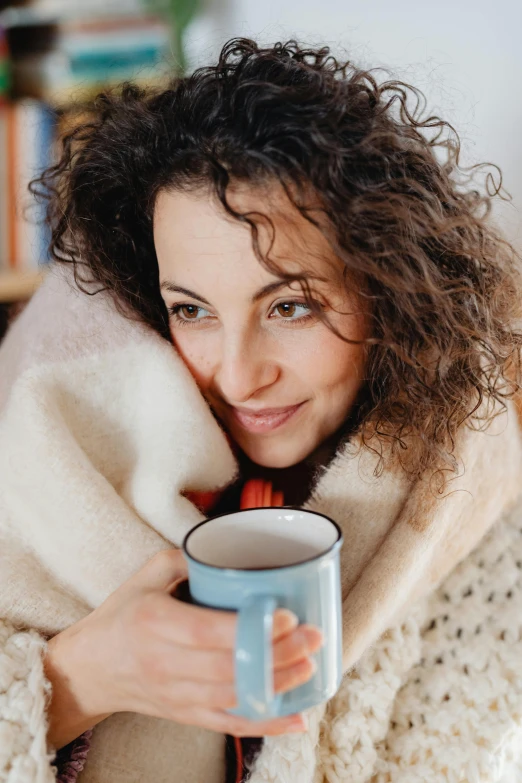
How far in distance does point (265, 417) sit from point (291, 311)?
14cm

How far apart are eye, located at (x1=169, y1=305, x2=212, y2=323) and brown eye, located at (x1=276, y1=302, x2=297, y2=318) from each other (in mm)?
95

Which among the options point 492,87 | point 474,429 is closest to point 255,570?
point 474,429

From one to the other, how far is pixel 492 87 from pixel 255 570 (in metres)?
0.84

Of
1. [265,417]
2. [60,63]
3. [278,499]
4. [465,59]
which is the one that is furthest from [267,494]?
[60,63]

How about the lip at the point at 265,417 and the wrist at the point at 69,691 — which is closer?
the wrist at the point at 69,691

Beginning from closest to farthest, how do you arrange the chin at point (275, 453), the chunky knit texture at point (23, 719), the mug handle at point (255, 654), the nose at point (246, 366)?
the mug handle at point (255, 654) → the chunky knit texture at point (23, 719) → the nose at point (246, 366) → the chin at point (275, 453)

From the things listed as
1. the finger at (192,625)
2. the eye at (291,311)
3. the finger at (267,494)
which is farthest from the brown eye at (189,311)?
the finger at (192,625)

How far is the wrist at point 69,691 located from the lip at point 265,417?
30cm

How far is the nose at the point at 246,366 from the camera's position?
0.78 m

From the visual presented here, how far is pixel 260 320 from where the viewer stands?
31.3 inches

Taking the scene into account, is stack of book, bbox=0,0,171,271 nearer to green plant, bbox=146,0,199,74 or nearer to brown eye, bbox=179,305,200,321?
green plant, bbox=146,0,199,74

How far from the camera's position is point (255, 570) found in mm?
544

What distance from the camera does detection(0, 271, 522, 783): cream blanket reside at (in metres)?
0.80

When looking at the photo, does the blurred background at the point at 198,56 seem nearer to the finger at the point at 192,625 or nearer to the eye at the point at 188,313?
the eye at the point at 188,313
